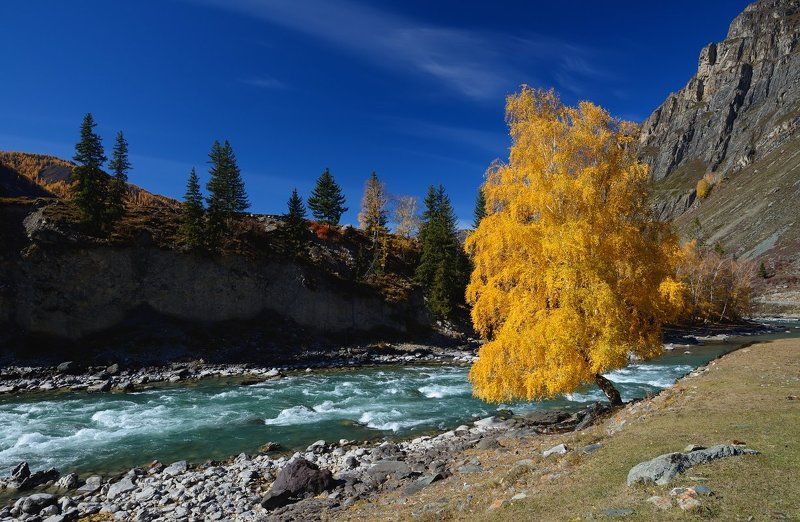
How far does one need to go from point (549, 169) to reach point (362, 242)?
59897 mm

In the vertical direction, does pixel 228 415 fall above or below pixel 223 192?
below

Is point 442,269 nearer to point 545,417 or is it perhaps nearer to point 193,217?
point 193,217

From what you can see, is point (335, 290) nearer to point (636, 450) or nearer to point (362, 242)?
point (362, 242)

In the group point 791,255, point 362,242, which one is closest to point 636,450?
point 362,242

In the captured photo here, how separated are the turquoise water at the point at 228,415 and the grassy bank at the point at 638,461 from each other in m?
8.75

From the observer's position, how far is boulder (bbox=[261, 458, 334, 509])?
12273mm

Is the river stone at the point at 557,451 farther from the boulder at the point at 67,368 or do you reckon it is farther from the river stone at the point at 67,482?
the boulder at the point at 67,368

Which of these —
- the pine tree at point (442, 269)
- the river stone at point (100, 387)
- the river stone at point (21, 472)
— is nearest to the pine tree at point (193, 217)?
the river stone at point (100, 387)

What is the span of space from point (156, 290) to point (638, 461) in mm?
50326

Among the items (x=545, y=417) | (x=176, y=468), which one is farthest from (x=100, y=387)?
(x=545, y=417)

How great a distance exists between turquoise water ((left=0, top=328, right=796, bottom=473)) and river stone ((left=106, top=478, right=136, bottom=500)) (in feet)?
6.97

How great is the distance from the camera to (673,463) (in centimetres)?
730

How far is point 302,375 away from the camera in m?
38.1

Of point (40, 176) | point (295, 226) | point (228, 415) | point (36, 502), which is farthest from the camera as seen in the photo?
point (40, 176)
